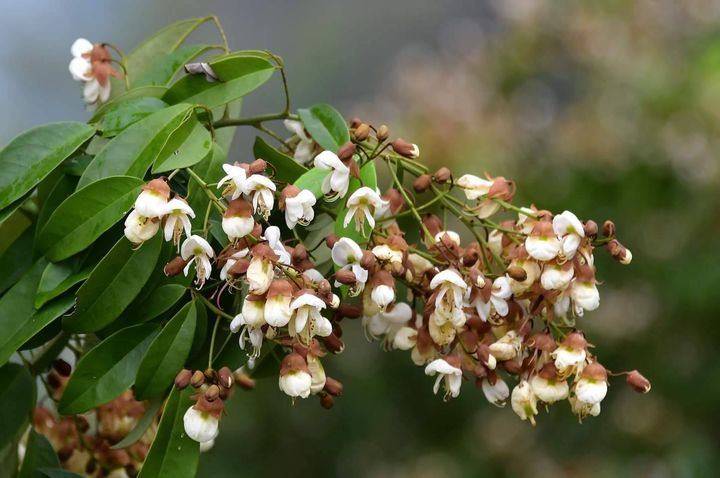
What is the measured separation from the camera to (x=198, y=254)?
70 centimetres

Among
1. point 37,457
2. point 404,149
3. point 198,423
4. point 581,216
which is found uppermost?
point 404,149

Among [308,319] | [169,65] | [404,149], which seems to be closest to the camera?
[308,319]

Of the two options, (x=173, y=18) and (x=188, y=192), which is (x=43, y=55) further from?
(x=188, y=192)

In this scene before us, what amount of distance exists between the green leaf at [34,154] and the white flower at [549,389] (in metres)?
0.44

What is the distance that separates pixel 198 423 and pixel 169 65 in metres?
0.37

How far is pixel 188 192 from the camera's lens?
741mm

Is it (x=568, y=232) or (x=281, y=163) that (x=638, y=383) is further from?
(x=281, y=163)

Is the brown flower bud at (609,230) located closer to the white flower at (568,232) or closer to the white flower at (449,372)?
the white flower at (568,232)

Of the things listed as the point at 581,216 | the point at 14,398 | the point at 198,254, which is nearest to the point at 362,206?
the point at 198,254

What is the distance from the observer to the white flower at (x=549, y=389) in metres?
0.79

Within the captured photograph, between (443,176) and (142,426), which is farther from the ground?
(443,176)

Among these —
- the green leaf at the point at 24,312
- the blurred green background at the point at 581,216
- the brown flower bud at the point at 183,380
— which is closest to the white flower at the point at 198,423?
the brown flower bud at the point at 183,380

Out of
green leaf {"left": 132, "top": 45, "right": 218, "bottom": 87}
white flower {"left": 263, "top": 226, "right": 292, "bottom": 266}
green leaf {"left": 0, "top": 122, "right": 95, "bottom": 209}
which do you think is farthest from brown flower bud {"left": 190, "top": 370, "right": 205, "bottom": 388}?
green leaf {"left": 132, "top": 45, "right": 218, "bottom": 87}

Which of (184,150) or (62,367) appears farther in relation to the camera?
(62,367)
